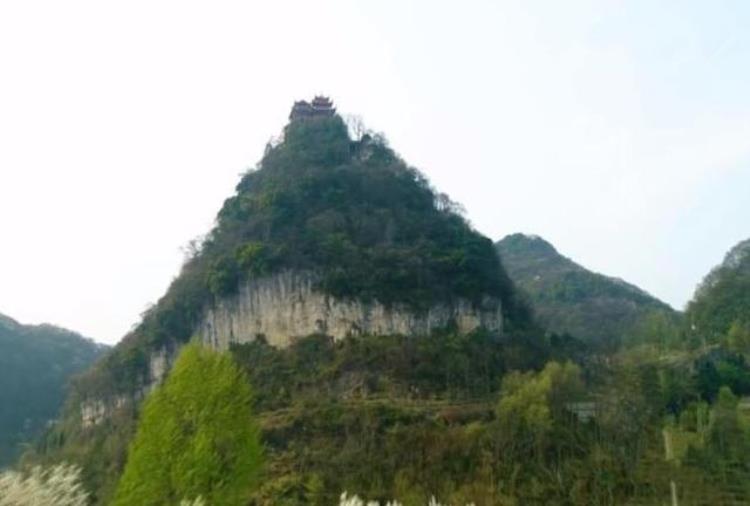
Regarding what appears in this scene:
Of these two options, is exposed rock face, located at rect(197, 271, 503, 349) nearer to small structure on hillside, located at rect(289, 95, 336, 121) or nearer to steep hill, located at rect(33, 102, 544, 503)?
steep hill, located at rect(33, 102, 544, 503)

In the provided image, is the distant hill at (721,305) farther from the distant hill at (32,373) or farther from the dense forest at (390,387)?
the distant hill at (32,373)

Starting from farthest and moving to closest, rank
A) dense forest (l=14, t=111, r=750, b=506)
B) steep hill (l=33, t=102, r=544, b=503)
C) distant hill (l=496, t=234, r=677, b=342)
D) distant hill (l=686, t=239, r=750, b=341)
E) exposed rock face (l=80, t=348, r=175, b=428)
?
distant hill (l=496, t=234, r=677, b=342) → distant hill (l=686, t=239, r=750, b=341) → exposed rock face (l=80, t=348, r=175, b=428) → steep hill (l=33, t=102, r=544, b=503) → dense forest (l=14, t=111, r=750, b=506)

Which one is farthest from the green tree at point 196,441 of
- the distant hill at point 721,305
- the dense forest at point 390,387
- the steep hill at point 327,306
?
the distant hill at point 721,305

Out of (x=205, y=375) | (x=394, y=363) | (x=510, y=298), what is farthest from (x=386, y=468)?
(x=510, y=298)

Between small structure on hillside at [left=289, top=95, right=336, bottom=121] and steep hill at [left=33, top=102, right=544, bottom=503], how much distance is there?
8295 millimetres

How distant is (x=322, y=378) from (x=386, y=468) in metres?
9.07

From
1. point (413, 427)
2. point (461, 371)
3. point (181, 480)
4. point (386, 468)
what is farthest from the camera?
point (461, 371)

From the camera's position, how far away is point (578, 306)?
231 feet

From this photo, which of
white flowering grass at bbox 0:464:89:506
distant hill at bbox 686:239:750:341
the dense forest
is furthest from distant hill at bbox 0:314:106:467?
white flowering grass at bbox 0:464:89:506

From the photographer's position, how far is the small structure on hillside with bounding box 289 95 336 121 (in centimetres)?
6044

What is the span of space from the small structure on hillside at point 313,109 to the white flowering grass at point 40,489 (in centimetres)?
5462

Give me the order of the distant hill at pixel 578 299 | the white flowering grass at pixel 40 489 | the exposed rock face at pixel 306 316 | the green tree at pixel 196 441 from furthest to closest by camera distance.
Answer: the distant hill at pixel 578 299 → the exposed rock face at pixel 306 316 → the green tree at pixel 196 441 → the white flowering grass at pixel 40 489

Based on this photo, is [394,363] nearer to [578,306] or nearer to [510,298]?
[510,298]

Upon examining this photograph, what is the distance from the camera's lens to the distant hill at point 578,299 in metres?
63.7
